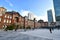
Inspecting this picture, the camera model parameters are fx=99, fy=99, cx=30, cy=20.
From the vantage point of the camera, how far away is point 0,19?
69938 mm

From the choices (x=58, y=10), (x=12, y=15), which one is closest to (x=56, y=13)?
(x=58, y=10)

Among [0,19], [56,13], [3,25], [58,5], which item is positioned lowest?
[3,25]

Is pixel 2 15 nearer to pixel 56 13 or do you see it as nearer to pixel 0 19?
pixel 0 19

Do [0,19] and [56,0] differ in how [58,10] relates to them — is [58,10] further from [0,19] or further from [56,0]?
[0,19]

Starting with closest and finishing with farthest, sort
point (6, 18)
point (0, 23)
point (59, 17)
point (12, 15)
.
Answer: point (0, 23), point (6, 18), point (12, 15), point (59, 17)

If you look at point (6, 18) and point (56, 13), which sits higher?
point (56, 13)

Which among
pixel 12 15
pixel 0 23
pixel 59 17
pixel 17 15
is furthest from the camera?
pixel 59 17

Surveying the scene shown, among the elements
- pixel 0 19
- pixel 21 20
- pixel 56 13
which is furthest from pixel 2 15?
pixel 56 13

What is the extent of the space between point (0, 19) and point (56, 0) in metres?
82.4

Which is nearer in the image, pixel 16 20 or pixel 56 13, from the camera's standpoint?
pixel 16 20

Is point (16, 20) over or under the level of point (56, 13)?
under

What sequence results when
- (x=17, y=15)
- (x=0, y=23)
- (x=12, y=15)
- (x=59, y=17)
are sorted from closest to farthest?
(x=0, y=23), (x=12, y=15), (x=17, y=15), (x=59, y=17)

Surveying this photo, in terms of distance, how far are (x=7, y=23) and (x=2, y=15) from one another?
7.03 meters

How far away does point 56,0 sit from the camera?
127 meters
